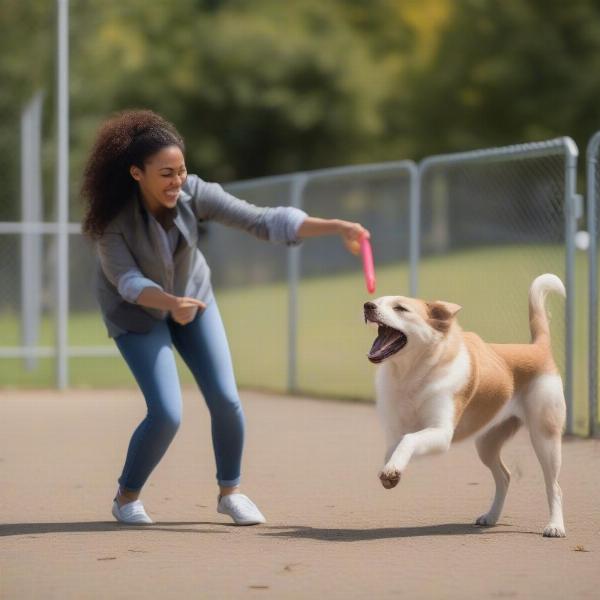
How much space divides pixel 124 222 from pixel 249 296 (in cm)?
1068

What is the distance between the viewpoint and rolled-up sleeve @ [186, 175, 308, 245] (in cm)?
775

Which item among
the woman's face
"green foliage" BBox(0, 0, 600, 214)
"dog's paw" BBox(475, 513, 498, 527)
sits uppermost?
"green foliage" BBox(0, 0, 600, 214)

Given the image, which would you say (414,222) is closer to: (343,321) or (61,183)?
(61,183)

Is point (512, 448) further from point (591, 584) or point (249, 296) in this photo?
point (249, 296)

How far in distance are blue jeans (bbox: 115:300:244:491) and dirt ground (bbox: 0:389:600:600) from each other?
374mm

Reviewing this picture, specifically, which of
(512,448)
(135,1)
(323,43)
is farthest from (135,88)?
(512,448)

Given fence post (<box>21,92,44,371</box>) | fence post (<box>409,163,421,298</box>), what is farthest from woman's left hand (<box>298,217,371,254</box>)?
fence post (<box>21,92,44,371</box>)

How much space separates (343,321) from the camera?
19.2m

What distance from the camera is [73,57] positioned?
115ft

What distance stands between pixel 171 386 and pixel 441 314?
1.35 meters

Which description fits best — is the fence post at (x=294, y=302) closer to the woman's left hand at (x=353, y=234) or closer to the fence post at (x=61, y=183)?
the fence post at (x=61, y=183)

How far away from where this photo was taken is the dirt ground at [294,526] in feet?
20.4

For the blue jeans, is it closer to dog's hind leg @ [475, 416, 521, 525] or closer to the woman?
the woman

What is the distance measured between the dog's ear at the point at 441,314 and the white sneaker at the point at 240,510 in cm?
130
